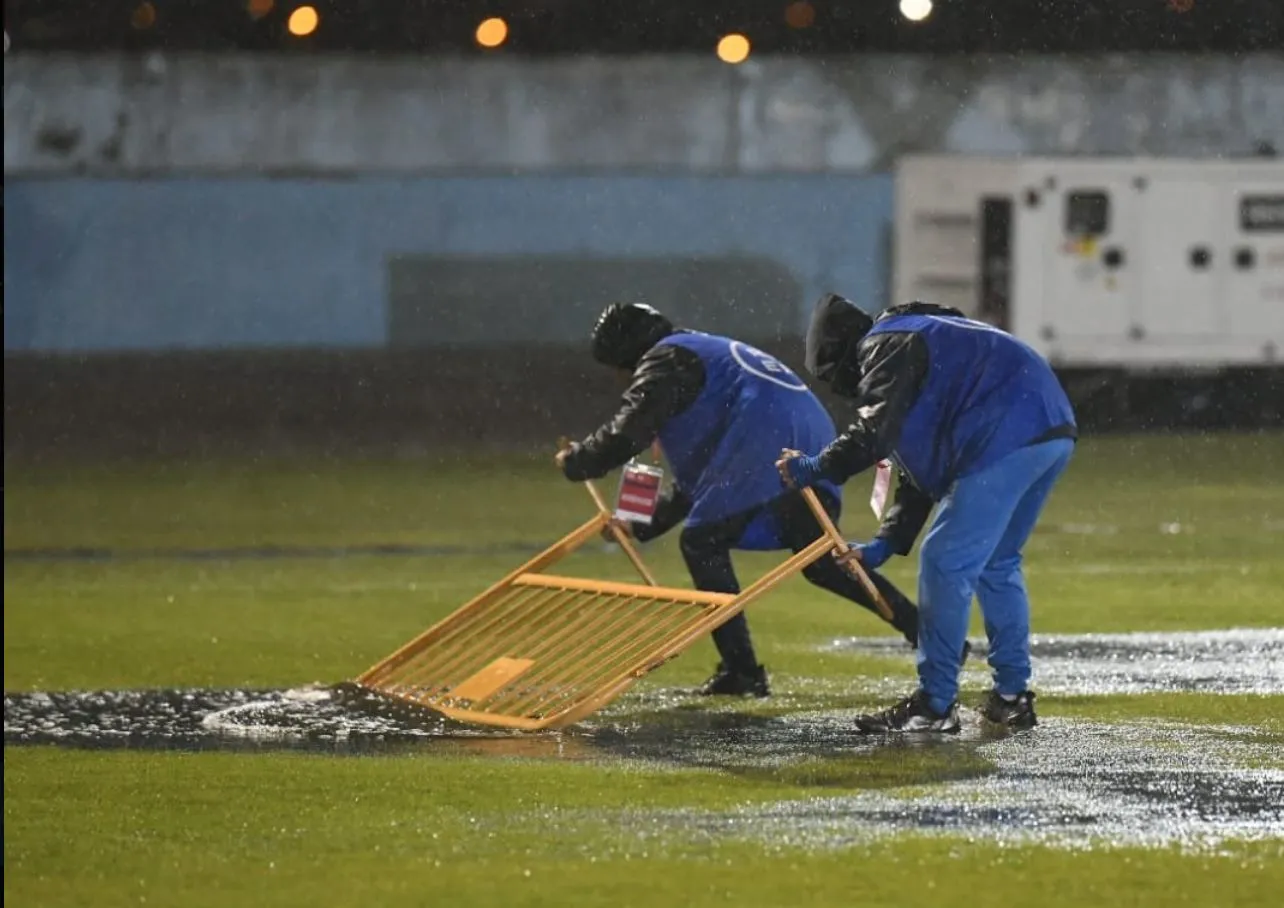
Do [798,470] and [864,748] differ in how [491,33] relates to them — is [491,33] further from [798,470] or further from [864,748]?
[864,748]

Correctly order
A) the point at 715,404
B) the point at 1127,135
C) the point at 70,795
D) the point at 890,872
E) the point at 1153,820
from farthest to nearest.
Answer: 1. the point at 1127,135
2. the point at 715,404
3. the point at 70,795
4. the point at 1153,820
5. the point at 890,872

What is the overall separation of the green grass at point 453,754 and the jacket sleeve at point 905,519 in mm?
783

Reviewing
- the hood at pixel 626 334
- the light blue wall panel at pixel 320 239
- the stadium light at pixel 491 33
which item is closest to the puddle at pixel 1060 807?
the hood at pixel 626 334

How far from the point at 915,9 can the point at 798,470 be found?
2634 centimetres

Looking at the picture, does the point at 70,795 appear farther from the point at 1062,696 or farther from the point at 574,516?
the point at 574,516

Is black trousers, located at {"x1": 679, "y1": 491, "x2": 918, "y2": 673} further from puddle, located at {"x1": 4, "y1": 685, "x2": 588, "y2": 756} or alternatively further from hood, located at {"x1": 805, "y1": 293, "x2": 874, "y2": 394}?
puddle, located at {"x1": 4, "y1": 685, "x2": 588, "y2": 756}

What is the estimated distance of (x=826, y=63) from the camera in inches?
1453

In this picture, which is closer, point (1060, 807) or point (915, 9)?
point (1060, 807)

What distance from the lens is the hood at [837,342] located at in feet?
34.9

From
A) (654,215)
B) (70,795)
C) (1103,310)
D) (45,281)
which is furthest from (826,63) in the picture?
(70,795)

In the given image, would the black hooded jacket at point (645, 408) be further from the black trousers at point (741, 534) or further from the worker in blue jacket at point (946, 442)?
the worker in blue jacket at point (946, 442)

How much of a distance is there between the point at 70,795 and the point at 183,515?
40.3 ft

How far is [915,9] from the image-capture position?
3597cm

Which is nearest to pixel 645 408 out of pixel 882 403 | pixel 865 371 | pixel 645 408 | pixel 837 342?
pixel 645 408
